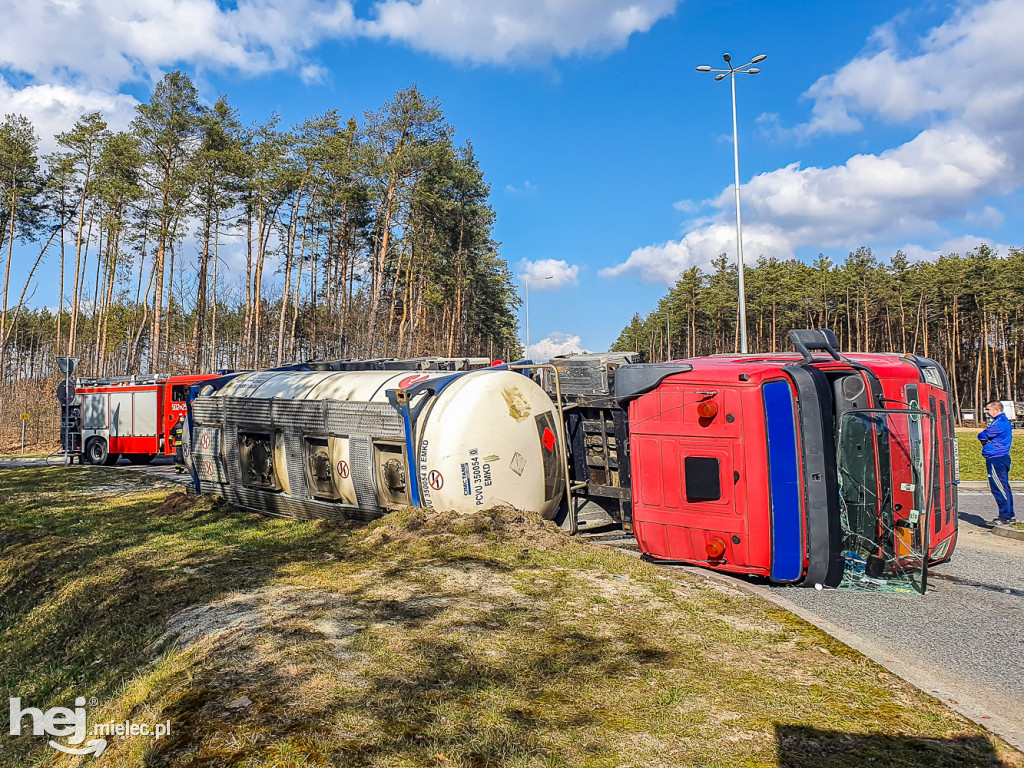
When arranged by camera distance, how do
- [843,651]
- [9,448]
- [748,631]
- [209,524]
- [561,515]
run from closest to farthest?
[843,651]
[748,631]
[561,515]
[209,524]
[9,448]

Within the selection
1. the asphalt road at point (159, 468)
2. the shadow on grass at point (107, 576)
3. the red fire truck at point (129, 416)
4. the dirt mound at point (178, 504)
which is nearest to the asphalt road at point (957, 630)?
the shadow on grass at point (107, 576)

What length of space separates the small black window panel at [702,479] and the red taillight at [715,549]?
46 cm

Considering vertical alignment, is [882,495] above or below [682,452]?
below

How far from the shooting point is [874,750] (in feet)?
11.4

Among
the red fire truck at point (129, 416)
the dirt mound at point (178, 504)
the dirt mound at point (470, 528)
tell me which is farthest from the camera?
the red fire truck at point (129, 416)

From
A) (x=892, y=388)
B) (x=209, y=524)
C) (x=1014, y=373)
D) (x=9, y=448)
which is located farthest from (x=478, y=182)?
(x=1014, y=373)

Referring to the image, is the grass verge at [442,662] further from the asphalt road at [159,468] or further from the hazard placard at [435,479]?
the asphalt road at [159,468]

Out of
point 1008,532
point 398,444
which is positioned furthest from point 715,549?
point 1008,532

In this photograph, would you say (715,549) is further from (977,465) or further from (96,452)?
(96,452)

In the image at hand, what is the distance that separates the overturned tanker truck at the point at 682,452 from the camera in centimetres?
636

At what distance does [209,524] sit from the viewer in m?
10.3

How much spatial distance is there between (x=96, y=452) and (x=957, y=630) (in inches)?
1011

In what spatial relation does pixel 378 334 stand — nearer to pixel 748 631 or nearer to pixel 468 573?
pixel 468 573

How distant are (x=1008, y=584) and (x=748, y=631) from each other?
157 inches
